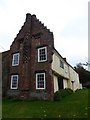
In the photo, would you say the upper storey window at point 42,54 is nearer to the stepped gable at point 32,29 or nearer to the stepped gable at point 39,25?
the stepped gable at point 32,29

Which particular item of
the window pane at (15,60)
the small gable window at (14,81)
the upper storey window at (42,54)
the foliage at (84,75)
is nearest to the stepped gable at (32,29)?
the upper storey window at (42,54)

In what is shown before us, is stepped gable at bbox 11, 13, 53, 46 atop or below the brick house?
atop

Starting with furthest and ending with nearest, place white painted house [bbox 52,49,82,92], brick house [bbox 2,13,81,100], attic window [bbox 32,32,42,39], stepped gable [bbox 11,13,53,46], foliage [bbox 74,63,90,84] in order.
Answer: foliage [bbox 74,63,90,84]
attic window [bbox 32,32,42,39]
stepped gable [bbox 11,13,53,46]
white painted house [bbox 52,49,82,92]
brick house [bbox 2,13,81,100]

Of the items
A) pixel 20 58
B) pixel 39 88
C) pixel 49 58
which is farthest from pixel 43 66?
pixel 20 58

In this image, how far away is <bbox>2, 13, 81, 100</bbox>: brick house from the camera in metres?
21.8

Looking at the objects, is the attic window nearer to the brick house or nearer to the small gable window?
the brick house

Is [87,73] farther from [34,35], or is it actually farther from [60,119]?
[60,119]

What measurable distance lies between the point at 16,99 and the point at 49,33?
10977 mm

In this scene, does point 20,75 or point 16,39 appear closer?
point 20,75

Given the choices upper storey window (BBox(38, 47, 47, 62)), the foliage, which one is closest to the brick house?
upper storey window (BBox(38, 47, 47, 62))

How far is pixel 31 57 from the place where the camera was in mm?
23969

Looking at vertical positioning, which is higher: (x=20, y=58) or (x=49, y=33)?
(x=49, y=33)

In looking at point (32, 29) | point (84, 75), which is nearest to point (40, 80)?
point (32, 29)

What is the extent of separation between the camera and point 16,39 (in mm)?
27266
